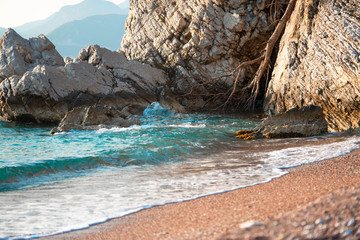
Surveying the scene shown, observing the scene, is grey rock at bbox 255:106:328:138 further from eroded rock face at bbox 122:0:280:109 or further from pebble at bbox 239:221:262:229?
eroded rock face at bbox 122:0:280:109

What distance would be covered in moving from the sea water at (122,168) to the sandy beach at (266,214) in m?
0.40

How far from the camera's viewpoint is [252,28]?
19.7m

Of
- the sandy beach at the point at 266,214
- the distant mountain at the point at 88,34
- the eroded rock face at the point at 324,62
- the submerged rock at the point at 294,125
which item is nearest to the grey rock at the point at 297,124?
the submerged rock at the point at 294,125

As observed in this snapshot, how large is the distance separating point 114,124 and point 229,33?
894 centimetres

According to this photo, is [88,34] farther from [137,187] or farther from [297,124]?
[137,187]

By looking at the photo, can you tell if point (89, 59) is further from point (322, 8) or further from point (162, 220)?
point (162, 220)

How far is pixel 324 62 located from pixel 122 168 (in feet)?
25.3

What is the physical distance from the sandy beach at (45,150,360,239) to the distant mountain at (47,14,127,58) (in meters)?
126

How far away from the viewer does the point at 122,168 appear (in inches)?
319

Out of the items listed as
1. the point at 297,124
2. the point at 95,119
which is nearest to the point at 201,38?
the point at 95,119

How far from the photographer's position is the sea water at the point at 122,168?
16.0ft

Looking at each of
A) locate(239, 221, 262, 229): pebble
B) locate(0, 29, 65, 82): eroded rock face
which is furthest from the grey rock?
locate(0, 29, 65, 82): eroded rock face

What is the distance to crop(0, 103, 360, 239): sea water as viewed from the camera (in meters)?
4.87

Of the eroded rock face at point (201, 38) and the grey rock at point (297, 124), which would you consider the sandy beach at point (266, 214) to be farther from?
the eroded rock face at point (201, 38)
